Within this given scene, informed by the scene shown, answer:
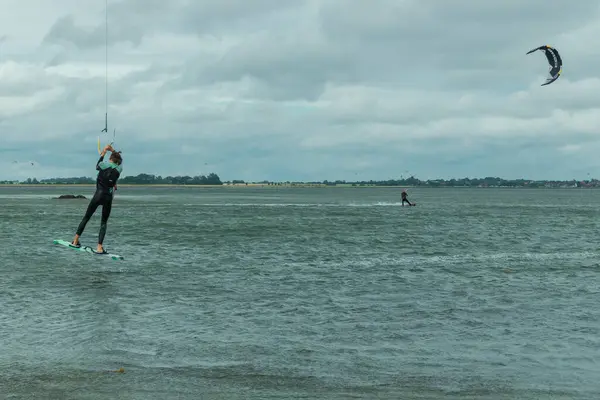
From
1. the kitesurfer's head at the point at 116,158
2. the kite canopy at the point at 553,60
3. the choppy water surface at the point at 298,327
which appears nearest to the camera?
the choppy water surface at the point at 298,327

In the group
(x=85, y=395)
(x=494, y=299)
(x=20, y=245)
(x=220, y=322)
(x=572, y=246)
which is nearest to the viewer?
(x=85, y=395)

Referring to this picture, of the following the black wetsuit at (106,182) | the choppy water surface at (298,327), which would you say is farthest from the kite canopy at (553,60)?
the black wetsuit at (106,182)

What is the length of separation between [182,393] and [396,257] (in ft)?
91.1

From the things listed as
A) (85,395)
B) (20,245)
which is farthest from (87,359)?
(20,245)

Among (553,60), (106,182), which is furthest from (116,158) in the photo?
(553,60)

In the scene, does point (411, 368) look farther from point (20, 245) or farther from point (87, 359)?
point (20, 245)

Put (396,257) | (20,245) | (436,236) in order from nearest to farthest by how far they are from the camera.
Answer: (396,257) < (20,245) < (436,236)

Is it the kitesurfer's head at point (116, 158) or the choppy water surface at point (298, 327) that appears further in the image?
the kitesurfer's head at point (116, 158)

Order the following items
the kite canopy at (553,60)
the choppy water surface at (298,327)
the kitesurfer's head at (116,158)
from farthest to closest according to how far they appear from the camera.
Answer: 1. the kite canopy at (553,60)
2. the kitesurfer's head at (116,158)
3. the choppy water surface at (298,327)

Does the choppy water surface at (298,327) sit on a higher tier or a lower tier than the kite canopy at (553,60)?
lower

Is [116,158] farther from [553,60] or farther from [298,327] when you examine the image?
[553,60]

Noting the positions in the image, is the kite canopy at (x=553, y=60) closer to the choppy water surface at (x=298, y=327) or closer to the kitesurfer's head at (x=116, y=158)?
the choppy water surface at (x=298, y=327)

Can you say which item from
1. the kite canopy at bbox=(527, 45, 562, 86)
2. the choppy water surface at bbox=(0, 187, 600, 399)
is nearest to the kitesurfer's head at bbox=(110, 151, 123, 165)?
the choppy water surface at bbox=(0, 187, 600, 399)

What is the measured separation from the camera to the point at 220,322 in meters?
18.2
